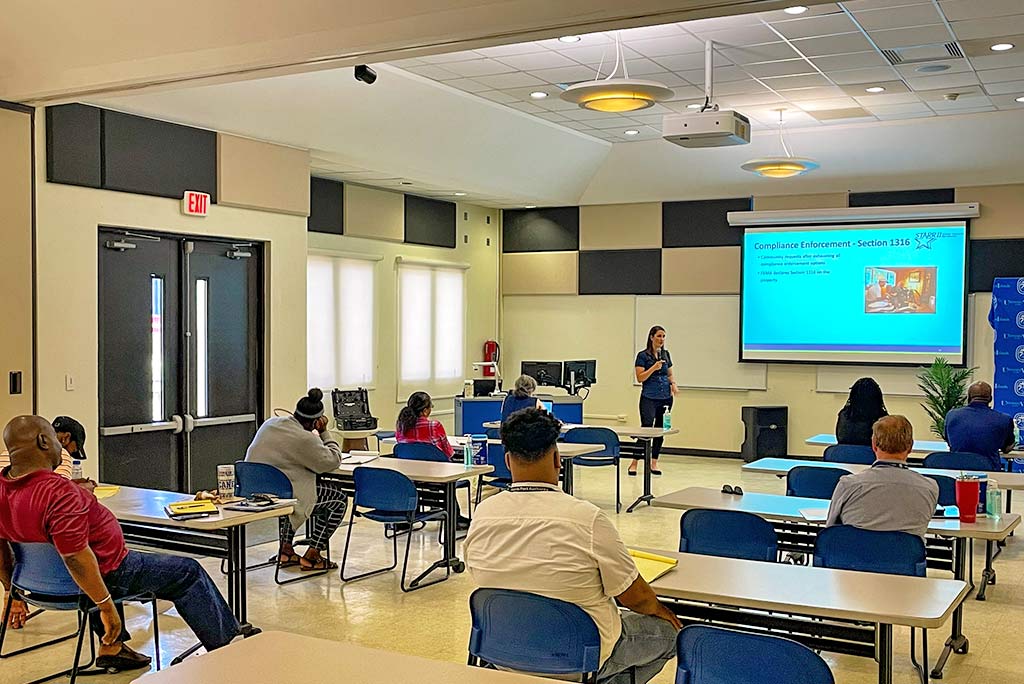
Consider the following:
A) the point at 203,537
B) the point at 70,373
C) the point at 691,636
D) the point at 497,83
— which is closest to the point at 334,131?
the point at 497,83

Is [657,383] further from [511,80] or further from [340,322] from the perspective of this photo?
[511,80]

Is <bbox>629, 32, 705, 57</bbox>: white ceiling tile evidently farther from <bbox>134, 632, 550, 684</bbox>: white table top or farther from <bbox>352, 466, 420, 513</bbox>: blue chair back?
<bbox>134, 632, 550, 684</bbox>: white table top

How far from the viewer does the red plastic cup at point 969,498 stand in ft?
17.8

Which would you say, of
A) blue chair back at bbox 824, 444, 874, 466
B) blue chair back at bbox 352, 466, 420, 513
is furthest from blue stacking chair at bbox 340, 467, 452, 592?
blue chair back at bbox 824, 444, 874, 466

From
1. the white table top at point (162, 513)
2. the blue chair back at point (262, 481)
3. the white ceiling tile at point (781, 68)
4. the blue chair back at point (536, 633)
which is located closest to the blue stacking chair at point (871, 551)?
the blue chair back at point (536, 633)

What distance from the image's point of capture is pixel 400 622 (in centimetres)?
580

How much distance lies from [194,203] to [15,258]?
1.70 meters

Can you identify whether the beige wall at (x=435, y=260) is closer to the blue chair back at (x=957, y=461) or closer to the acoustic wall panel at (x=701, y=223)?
the acoustic wall panel at (x=701, y=223)

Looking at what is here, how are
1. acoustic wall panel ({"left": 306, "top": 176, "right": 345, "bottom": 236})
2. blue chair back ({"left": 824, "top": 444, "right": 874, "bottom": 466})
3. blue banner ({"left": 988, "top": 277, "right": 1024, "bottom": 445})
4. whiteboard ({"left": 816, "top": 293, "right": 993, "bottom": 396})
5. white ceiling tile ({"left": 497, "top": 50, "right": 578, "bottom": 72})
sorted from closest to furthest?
blue chair back ({"left": 824, "top": 444, "right": 874, "bottom": 466})
white ceiling tile ({"left": 497, "top": 50, "right": 578, "bottom": 72})
acoustic wall panel ({"left": 306, "top": 176, "right": 345, "bottom": 236})
blue banner ({"left": 988, "top": 277, "right": 1024, "bottom": 445})
whiteboard ({"left": 816, "top": 293, "right": 993, "bottom": 396})

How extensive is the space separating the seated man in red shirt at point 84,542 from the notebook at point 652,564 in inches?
77.0

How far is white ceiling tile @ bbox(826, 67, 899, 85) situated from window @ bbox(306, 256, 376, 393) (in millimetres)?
5408

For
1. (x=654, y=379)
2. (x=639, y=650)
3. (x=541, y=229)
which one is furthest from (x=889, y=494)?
(x=541, y=229)

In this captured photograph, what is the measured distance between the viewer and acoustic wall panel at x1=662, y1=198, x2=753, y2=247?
43.0 feet

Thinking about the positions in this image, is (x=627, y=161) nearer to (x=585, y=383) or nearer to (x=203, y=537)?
(x=585, y=383)
